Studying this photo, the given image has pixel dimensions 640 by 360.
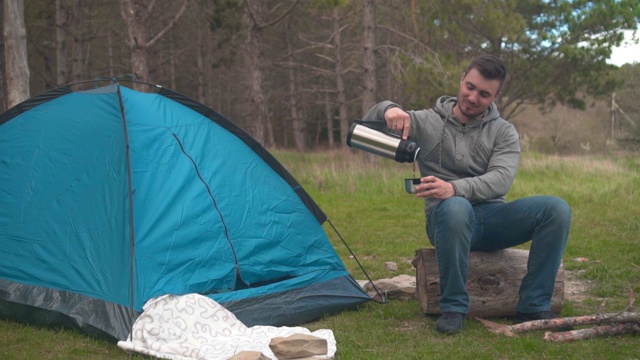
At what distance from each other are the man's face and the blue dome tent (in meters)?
1.38

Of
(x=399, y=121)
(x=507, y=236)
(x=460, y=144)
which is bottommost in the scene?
(x=507, y=236)

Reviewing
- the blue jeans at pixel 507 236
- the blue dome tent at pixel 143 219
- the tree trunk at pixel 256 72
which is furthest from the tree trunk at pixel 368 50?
the blue jeans at pixel 507 236

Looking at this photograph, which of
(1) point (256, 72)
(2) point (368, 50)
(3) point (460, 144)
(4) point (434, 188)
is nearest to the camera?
(4) point (434, 188)

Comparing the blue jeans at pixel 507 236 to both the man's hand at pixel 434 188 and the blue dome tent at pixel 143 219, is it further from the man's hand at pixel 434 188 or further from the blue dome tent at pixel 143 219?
the blue dome tent at pixel 143 219

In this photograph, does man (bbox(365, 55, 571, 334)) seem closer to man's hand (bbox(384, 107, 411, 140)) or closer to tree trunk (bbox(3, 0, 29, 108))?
man's hand (bbox(384, 107, 411, 140))

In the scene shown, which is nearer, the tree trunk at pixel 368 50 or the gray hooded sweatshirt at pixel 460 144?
the gray hooded sweatshirt at pixel 460 144

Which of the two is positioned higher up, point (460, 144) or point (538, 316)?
point (460, 144)

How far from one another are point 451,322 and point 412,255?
2891 millimetres

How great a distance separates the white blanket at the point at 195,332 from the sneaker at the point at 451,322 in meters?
0.60

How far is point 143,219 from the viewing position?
4.24 metres

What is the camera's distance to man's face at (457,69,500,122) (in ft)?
13.3

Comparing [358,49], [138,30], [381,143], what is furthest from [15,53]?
[358,49]

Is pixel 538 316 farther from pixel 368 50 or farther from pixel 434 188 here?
pixel 368 50

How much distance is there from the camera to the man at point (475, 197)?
12.9 feet
